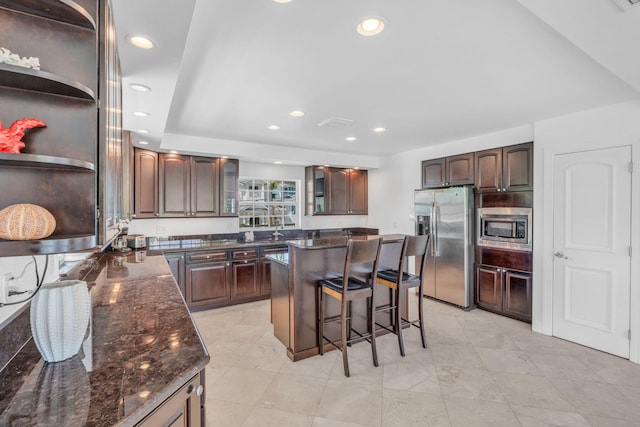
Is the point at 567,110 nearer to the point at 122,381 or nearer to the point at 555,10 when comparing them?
the point at 555,10

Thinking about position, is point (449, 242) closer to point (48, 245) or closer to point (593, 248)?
point (593, 248)

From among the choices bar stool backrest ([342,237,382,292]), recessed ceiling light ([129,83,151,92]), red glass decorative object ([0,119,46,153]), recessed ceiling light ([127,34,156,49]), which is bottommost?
bar stool backrest ([342,237,382,292])

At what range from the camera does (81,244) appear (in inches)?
40.0

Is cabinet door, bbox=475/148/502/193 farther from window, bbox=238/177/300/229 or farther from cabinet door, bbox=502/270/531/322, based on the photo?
window, bbox=238/177/300/229

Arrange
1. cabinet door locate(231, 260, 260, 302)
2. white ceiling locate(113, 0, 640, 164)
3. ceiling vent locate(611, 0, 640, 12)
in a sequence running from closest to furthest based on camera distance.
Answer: ceiling vent locate(611, 0, 640, 12)
white ceiling locate(113, 0, 640, 164)
cabinet door locate(231, 260, 260, 302)

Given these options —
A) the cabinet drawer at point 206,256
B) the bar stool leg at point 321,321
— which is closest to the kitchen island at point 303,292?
the bar stool leg at point 321,321

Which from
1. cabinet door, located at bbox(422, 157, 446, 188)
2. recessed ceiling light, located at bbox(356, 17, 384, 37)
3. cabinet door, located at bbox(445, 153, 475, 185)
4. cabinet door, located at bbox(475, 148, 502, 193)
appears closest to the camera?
recessed ceiling light, located at bbox(356, 17, 384, 37)

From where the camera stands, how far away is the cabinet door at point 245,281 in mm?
4344

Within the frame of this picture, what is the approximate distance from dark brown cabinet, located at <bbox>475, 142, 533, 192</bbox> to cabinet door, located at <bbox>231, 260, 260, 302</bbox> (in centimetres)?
340

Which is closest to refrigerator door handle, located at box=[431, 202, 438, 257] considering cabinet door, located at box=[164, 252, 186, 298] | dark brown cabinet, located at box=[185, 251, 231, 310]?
dark brown cabinet, located at box=[185, 251, 231, 310]

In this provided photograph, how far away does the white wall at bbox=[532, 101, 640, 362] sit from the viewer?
2.79 m

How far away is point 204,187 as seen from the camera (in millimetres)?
4520

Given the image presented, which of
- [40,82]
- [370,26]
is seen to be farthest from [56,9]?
[370,26]

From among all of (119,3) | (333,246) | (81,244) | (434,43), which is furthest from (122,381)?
(434,43)
